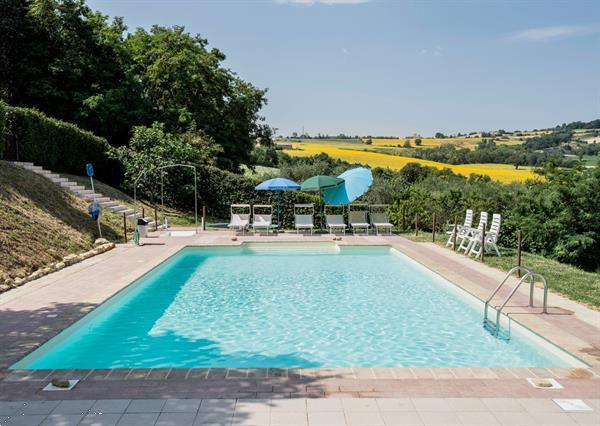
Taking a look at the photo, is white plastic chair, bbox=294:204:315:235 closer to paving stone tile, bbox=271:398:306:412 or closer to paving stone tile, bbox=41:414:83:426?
paving stone tile, bbox=271:398:306:412

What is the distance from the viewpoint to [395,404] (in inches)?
177

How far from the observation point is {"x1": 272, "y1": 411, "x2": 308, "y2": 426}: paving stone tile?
13.5 feet

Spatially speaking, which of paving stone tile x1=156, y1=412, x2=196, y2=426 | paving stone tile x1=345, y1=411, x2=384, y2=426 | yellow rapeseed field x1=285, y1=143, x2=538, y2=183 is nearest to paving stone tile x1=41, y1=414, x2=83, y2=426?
paving stone tile x1=156, y1=412, x2=196, y2=426

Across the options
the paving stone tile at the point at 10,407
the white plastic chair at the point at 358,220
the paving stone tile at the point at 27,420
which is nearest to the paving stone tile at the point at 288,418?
the paving stone tile at the point at 27,420

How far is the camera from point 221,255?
1507cm

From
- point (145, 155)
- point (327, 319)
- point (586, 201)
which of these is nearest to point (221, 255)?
point (327, 319)

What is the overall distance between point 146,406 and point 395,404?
90.0 inches

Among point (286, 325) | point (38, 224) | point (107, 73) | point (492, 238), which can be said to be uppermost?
point (107, 73)

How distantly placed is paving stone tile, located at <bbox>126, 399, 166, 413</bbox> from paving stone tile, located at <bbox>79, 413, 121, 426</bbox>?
14 cm

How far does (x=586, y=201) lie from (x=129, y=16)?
2889 cm

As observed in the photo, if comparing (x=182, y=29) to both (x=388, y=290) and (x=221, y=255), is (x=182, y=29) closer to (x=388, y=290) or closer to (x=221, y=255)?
(x=221, y=255)

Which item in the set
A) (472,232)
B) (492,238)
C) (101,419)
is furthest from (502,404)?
(472,232)

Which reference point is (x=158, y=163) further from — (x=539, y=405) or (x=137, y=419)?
(x=539, y=405)

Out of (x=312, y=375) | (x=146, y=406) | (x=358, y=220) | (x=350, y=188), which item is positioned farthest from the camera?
(x=358, y=220)
